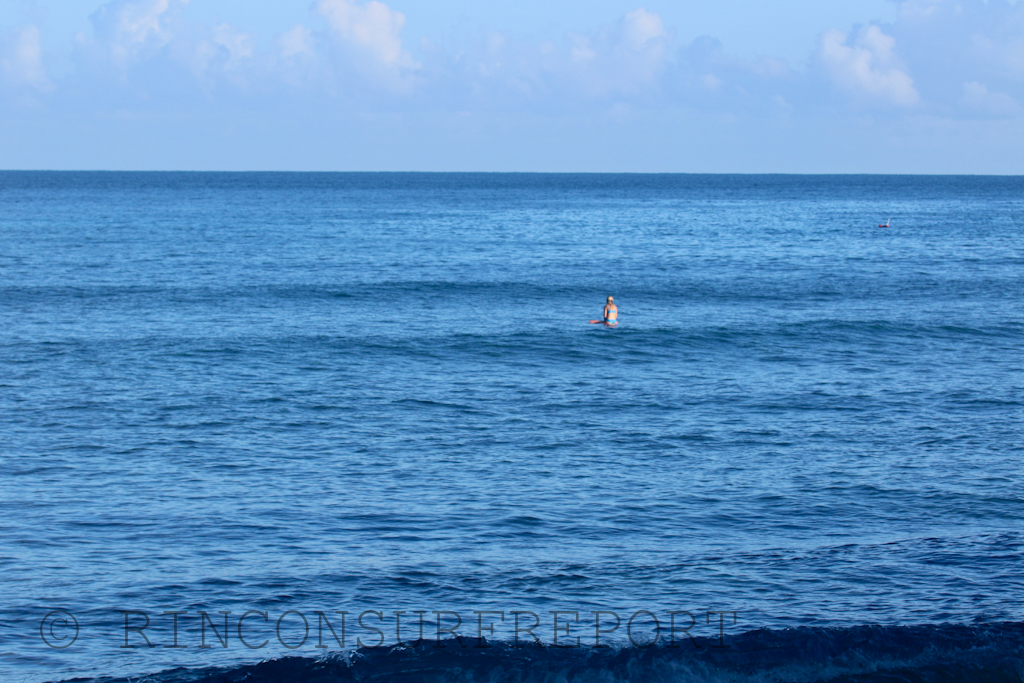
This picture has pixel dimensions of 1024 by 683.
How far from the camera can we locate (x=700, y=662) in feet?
46.7

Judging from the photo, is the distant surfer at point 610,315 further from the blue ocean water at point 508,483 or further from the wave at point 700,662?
the wave at point 700,662

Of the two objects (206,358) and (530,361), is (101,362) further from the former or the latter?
(530,361)

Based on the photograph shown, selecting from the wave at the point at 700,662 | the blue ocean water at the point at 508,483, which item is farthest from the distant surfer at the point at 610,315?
the wave at the point at 700,662

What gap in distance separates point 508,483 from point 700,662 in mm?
8598

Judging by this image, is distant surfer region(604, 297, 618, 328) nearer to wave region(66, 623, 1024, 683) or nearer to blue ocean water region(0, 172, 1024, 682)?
blue ocean water region(0, 172, 1024, 682)

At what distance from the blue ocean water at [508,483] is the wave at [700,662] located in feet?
0.15

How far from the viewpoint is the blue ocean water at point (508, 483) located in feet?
47.9

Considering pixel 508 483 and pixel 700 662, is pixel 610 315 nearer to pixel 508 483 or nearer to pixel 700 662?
pixel 508 483

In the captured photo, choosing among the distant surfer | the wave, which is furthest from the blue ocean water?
the distant surfer

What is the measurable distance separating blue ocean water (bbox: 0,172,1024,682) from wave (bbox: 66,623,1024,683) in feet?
0.15

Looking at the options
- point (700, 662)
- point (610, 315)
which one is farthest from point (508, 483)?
point (610, 315)

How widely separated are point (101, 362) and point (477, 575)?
24541 mm

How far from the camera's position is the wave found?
1397 cm

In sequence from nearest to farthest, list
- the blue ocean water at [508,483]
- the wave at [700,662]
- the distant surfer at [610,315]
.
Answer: the wave at [700,662] < the blue ocean water at [508,483] < the distant surfer at [610,315]
